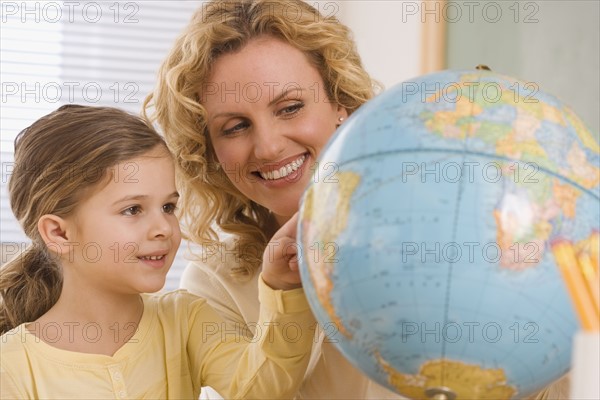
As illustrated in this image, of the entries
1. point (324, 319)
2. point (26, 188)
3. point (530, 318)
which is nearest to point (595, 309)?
point (530, 318)

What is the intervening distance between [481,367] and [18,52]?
321 cm

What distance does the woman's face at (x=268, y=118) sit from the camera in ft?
5.72

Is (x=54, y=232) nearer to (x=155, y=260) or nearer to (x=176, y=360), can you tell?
(x=155, y=260)

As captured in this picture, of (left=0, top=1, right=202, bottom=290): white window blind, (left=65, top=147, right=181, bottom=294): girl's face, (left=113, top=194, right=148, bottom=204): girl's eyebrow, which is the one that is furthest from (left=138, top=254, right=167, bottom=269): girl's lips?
(left=0, top=1, right=202, bottom=290): white window blind

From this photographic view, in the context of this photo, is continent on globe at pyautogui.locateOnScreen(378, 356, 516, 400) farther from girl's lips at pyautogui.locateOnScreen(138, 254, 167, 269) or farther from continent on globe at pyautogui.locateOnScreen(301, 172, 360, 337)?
girl's lips at pyautogui.locateOnScreen(138, 254, 167, 269)

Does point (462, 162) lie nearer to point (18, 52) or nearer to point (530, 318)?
point (530, 318)

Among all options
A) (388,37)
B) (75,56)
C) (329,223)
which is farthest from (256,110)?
(75,56)

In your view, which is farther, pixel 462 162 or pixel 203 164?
pixel 203 164

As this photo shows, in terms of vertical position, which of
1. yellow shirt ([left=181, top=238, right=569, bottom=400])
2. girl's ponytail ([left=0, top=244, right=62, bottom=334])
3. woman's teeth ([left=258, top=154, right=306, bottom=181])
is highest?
woman's teeth ([left=258, top=154, right=306, bottom=181])

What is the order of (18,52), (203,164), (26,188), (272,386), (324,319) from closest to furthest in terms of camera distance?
1. (324,319)
2. (272,386)
3. (26,188)
4. (203,164)
5. (18,52)

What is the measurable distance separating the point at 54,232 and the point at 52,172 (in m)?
0.11

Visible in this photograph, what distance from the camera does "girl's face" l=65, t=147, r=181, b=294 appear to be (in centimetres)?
156

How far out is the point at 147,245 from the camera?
5.13 ft

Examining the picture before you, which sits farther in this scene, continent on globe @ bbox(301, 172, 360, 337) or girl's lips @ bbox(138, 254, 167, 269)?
girl's lips @ bbox(138, 254, 167, 269)
